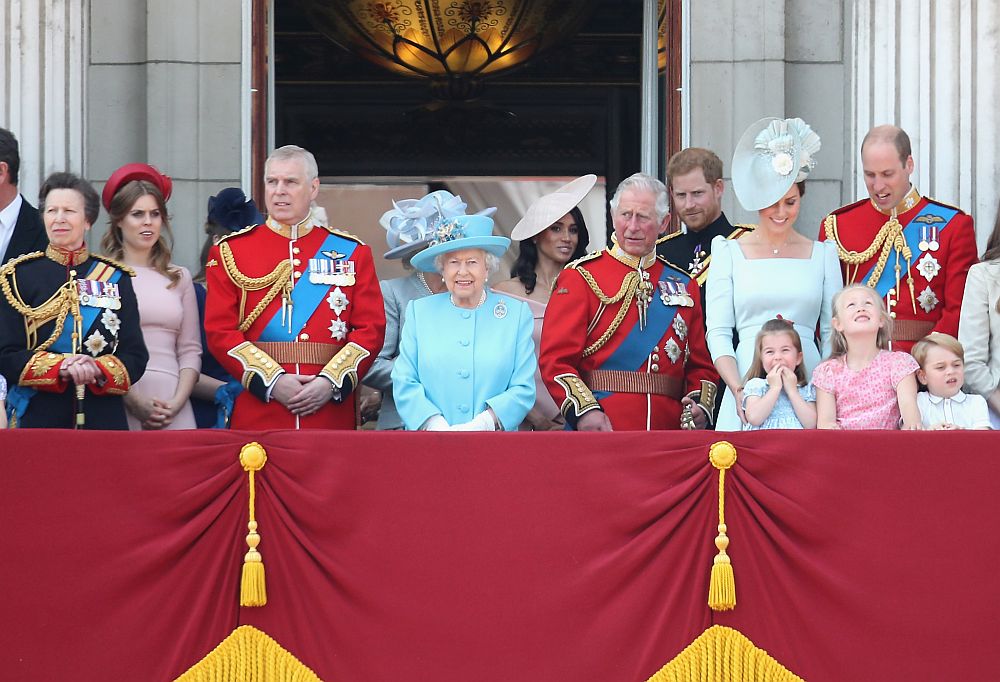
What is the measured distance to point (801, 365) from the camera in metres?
5.86

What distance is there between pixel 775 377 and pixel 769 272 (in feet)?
1.61

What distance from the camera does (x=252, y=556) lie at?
5.26 meters

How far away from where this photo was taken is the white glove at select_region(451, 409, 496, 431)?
19.5 ft

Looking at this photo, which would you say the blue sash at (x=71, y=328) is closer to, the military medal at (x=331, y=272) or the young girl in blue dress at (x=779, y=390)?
the military medal at (x=331, y=272)

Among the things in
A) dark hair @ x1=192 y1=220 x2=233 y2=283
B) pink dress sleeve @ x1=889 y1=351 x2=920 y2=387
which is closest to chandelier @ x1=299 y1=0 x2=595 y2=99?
dark hair @ x1=192 y1=220 x2=233 y2=283

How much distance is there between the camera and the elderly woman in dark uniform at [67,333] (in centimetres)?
590

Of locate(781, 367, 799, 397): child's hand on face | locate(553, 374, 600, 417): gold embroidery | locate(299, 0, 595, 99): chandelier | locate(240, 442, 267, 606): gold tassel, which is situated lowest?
locate(240, 442, 267, 606): gold tassel

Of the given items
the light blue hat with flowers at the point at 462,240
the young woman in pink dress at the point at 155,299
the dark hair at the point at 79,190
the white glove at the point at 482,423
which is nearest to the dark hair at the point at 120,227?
the young woman in pink dress at the point at 155,299

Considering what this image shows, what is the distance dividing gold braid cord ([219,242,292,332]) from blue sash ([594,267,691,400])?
1178 millimetres

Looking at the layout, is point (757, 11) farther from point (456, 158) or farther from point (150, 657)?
point (456, 158)

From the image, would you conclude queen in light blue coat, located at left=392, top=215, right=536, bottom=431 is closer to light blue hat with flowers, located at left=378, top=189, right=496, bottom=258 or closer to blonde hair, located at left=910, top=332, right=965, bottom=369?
light blue hat with flowers, located at left=378, top=189, right=496, bottom=258

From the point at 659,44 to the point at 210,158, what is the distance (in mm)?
2276

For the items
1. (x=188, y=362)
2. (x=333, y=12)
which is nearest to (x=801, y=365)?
(x=188, y=362)

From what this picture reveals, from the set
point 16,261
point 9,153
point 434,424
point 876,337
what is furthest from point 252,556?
point 9,153
